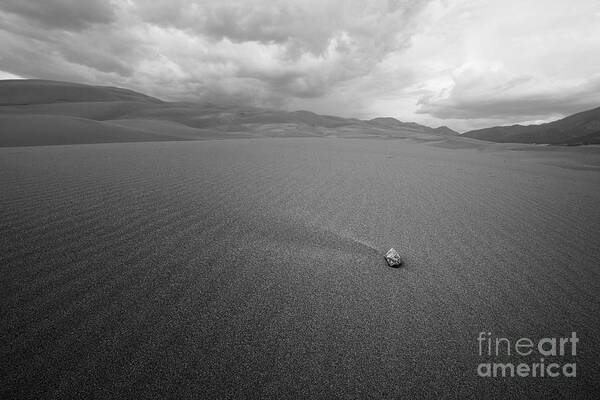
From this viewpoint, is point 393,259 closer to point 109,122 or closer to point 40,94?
point 109,122

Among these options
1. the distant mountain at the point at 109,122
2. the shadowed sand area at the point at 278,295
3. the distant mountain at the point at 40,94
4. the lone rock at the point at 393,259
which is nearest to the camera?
the shadowed sand area at the point at 278,295

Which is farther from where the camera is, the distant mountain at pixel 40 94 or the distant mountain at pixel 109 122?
the distant mountain at pixel 40 94

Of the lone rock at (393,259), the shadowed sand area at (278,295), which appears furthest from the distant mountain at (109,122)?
the lone rock at (393,259)

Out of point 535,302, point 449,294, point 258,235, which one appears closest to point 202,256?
point 258,235

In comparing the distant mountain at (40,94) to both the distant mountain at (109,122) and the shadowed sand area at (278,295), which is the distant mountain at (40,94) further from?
the shadowed sand area at (278,295)

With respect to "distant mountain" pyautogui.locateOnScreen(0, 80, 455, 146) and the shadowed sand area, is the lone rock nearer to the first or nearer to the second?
the shadowed sand area

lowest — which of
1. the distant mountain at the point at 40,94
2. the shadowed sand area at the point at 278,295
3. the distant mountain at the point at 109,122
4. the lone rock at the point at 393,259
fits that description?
the shadowed sand area at the point at 278,295

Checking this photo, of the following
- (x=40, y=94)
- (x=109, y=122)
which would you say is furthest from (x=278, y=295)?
(x=40, y=94)
